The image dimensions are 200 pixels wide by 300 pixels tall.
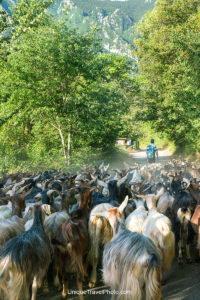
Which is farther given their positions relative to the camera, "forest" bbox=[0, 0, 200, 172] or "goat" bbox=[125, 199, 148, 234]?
"forest" bbox=[0, 0, 200, 172]

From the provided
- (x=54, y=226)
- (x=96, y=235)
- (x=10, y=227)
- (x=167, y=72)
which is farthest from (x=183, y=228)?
(x=167, y=72)

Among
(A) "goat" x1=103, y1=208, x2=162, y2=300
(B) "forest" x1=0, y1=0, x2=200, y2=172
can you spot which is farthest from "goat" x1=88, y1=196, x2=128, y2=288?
(B) "forest" x1=0, y1=0, x2=200, y2=172

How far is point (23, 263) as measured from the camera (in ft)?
13.3

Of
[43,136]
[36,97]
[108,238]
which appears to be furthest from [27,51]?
[108,238]

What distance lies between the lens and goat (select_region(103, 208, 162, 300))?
359 cm

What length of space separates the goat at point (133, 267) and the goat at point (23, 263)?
36.9 inches

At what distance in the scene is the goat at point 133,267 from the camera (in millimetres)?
3588

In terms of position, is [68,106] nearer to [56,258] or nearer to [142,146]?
[56,258]

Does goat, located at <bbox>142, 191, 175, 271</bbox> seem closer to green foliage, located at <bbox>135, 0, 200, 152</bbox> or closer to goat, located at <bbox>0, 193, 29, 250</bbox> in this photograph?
goat, located at <bbox>0, 193, 29, 250</bbox>

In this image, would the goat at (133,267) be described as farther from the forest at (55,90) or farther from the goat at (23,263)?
the forest at (55,90)

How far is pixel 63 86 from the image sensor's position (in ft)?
61.9

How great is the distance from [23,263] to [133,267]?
142cm

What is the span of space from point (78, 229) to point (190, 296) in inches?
78.9

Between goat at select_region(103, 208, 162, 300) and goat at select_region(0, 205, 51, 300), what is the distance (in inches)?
36.9
